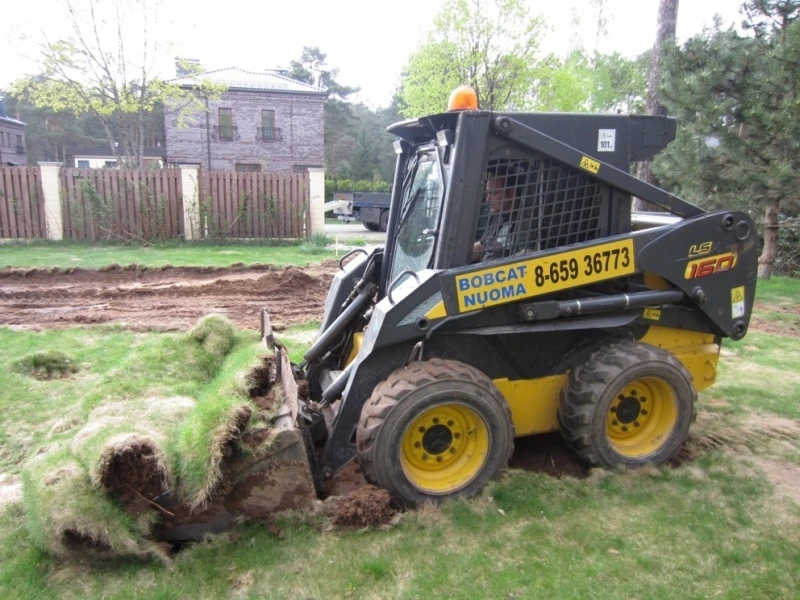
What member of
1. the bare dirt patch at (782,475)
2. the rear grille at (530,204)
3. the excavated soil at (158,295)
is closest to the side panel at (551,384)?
the bare dirt patch at (782,475)

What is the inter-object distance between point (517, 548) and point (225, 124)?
1410 inches

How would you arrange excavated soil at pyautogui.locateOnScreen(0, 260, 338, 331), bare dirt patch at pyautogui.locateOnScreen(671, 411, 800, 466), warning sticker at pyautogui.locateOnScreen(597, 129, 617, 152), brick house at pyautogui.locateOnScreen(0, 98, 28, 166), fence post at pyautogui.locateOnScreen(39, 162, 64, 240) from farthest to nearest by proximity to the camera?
brick house at pyautogui.locateOnScreen(0, 98, 28, 166) → fence post at pyautogui.locateOnScreen(39, 162, 64, 240) → excavated soil at pyautogui.locateOnScreen(0, 260, 338, 331) → bare dirt patch at pyautogui.locateOnScreen(671, 411, 800, 466) → warning sticker at pyautogui.locateOnScreen(597, 129, 617, 152)

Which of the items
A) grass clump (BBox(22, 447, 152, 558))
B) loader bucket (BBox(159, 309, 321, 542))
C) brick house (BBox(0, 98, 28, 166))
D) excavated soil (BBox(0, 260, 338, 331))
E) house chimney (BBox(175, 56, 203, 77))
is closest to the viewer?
grass clump (BBox(22, 447, 152, 558))

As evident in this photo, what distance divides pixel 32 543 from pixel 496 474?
2381 mm

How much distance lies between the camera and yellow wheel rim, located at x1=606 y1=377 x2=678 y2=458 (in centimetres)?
404

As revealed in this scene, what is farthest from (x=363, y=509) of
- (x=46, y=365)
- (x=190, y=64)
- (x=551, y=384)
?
(x=190, y=64)

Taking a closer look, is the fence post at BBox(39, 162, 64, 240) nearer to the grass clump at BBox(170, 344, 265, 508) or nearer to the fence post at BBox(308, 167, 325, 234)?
the fence post at BBox(308, 167, 325, 234)

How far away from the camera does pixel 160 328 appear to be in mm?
7887

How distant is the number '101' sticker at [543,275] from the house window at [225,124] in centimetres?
3478

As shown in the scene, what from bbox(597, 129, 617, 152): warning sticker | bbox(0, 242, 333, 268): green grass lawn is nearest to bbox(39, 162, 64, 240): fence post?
bbox(0, 242, 333, 268): green grass lawn

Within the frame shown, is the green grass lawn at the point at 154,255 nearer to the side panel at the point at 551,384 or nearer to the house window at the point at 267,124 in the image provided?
the side panel at the point at 551,384

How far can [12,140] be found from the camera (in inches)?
1966

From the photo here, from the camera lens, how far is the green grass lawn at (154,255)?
13.1 meters

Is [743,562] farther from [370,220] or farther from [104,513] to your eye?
[370,220]
